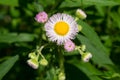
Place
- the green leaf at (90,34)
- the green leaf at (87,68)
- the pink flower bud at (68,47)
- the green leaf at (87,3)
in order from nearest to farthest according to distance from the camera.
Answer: the pink flower bud at (68,47), the green leaf at (87,3), the green leaf at (90,34), the green leaf at (87,68)

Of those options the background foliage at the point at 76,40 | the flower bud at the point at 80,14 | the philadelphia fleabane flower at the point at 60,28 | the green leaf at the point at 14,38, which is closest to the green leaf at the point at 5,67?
the background foliage at the point at 76,40

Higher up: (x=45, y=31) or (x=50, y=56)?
(x=45, y=31)

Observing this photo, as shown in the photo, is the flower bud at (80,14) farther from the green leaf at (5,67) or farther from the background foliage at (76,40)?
the green leaf at (5,67)

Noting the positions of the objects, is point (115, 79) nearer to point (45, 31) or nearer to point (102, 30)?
point (45, 31)

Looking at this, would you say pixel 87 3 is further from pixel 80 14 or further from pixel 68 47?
pixel 68 47

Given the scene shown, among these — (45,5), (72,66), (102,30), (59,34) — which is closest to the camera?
(59,34)

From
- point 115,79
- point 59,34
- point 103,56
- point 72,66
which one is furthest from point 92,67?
point 59,34
